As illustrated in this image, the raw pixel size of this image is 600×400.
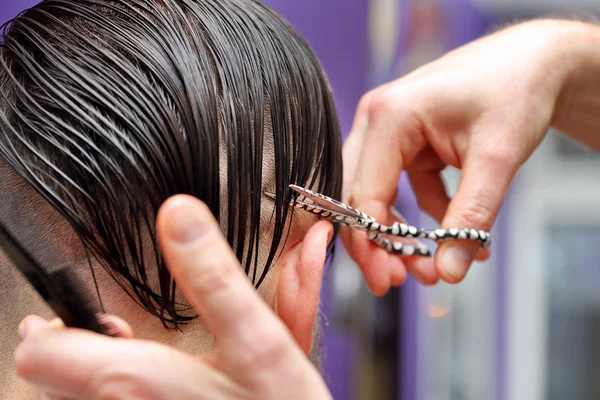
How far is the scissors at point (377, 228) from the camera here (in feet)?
2.10

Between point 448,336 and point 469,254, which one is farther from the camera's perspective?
point 448,336

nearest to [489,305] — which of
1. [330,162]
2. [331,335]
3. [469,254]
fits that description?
[331,335]

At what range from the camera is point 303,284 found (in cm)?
63

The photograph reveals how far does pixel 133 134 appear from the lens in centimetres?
53

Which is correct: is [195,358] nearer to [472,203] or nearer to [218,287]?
[218,287]

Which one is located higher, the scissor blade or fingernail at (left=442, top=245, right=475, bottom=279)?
the scissor blade

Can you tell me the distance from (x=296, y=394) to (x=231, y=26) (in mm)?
388

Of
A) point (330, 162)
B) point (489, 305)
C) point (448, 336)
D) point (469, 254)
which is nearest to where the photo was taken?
point (330, 162)

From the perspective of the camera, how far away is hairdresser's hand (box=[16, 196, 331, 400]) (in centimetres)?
38

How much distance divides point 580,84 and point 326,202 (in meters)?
0.58

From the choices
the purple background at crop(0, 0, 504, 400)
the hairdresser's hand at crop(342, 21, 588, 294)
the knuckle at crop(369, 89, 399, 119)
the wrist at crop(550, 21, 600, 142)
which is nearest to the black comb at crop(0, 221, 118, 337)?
the hairdresser's hand at crop(342, 21, 588, 294)

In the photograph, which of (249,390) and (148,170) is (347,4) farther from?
(249,390)

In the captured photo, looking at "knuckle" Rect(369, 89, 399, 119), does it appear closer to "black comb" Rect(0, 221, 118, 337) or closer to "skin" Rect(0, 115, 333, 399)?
"skin" Rect(0, 115, 333, 399)

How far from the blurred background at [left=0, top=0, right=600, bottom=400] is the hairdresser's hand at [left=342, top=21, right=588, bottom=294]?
23.1 inches
